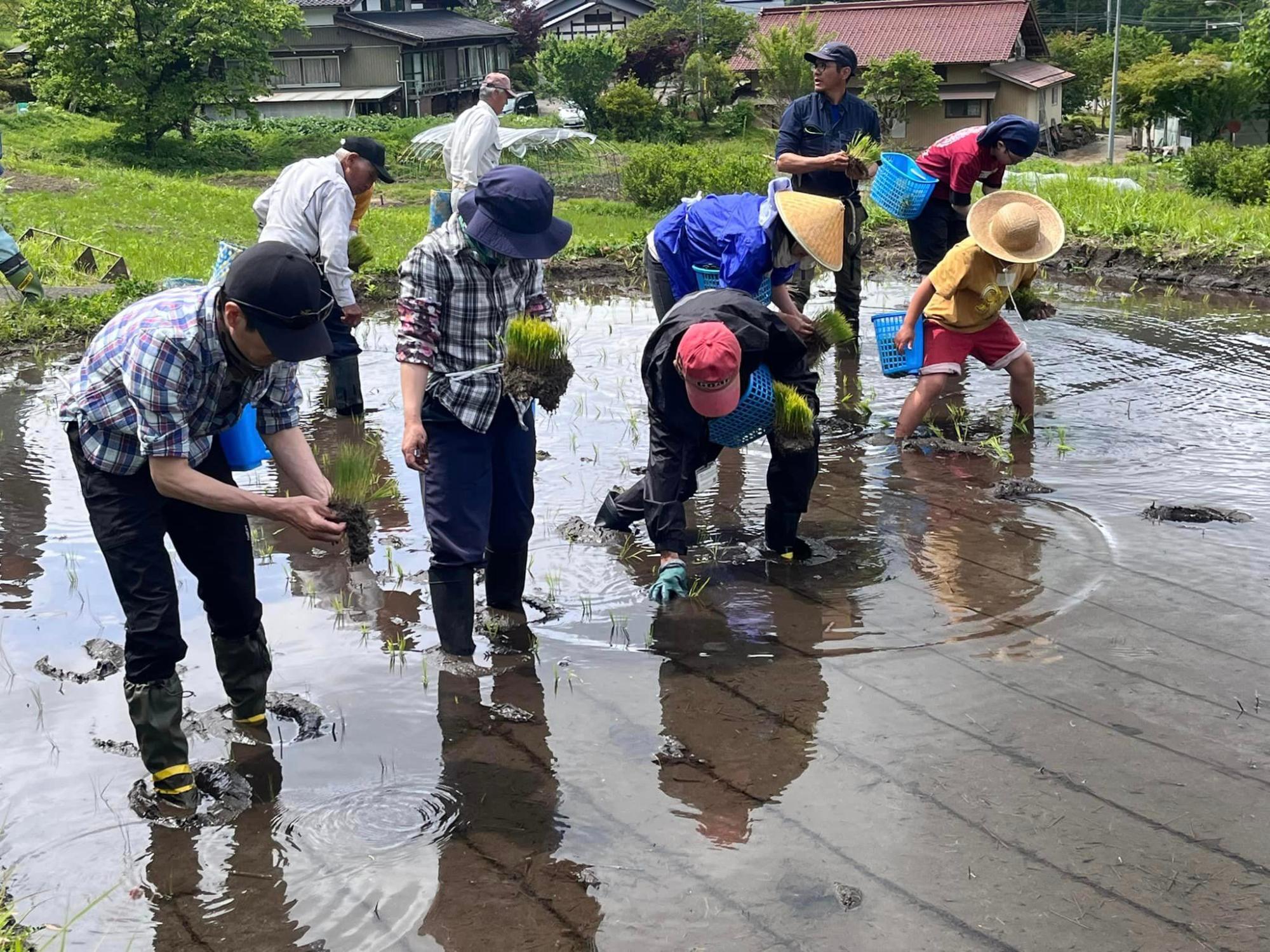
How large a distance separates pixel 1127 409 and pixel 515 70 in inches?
1682

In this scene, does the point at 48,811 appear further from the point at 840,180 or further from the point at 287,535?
the point at 840,180

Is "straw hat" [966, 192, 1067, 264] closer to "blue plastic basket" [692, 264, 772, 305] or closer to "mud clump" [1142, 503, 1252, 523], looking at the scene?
"blue plastic basket" [692, 264, 772, 305]

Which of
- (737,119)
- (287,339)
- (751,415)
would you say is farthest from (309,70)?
(287,339)

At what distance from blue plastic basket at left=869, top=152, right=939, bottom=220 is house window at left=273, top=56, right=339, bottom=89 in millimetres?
37020

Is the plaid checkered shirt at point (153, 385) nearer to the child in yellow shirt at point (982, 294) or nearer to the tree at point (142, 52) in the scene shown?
the child in yellow shirt at point (982, 294)

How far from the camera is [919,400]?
22.5 ft

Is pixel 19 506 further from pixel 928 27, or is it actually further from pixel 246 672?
pixel 928 27

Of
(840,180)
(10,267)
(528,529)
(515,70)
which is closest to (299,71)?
(515,70)

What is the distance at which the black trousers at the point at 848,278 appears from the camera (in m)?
8.13

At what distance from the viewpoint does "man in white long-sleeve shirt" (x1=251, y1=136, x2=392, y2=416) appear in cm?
665

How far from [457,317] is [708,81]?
3471 centimetres

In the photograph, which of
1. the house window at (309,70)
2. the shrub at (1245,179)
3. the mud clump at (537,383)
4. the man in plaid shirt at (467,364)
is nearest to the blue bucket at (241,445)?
the man in plaid shirt at (467,364)

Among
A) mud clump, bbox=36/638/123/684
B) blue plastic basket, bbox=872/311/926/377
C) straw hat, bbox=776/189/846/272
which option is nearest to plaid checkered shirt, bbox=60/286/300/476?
mud clump, bbox=36/638/123/684

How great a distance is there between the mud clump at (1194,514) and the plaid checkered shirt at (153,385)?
409 centimetres
